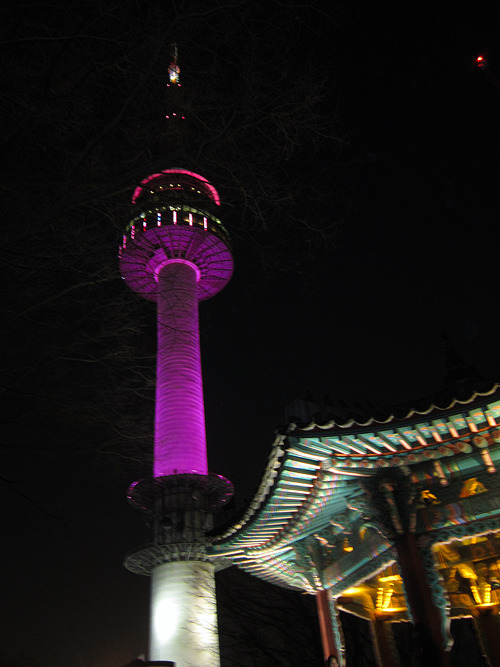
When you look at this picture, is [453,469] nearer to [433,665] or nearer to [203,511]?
[433,665]

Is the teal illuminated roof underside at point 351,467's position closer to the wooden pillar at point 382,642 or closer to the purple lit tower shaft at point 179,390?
the wooden pillar at point 382,642

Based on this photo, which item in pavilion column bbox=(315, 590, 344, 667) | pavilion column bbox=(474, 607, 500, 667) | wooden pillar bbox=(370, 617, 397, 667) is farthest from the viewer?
wooden pillar bbox=(370, 617, 397, 667)

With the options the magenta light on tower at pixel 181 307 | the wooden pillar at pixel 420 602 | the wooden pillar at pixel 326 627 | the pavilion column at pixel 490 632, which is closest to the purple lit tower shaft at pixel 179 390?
the magenta light on tower at pixel 181 307

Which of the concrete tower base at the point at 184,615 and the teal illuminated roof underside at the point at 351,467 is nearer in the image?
the teal illuminated roof underside at the point at 351,467

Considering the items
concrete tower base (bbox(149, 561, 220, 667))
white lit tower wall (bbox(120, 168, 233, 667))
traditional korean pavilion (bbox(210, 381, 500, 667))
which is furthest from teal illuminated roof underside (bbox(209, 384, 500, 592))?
concrete tower base (bbox(149, 561, 220, 667))

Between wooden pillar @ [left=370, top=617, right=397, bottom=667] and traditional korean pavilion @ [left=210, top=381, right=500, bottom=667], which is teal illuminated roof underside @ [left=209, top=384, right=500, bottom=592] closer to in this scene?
traditional korean pavilion @ [left=210, top=381, right=500, bottom=667]

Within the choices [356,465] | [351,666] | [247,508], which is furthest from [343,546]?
[351,666]

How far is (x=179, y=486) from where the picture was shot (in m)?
20.8

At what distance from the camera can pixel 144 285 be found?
2981cm

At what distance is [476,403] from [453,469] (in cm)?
157

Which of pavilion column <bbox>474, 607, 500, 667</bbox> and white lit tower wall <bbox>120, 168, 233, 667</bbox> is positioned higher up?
white lit tower wall <bbox>120, 168, 233, 667</bbox>

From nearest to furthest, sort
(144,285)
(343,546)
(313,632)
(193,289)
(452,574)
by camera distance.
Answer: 1. (343,546)
2. (452,574)
3. (313,632)
4. (193,289)
5. (144,285)

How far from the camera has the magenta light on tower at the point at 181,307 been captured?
→ 2169 centimetres

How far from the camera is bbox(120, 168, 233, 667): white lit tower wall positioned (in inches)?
719
